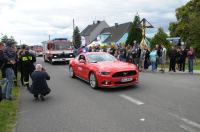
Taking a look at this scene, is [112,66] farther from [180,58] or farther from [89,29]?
[89,29]

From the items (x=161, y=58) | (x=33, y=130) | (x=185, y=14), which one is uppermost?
(x=185, y=14)

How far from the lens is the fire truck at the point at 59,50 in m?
29.3

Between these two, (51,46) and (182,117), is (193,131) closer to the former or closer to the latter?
(182,117)

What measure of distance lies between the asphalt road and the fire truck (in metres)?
17.1

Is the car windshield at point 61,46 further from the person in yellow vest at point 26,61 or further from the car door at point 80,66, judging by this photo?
the person in yellow vest at point 26,61

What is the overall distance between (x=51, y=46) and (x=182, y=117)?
24164 millimetres

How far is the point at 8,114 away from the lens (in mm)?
8383

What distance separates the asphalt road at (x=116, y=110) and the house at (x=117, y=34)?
6478 cm

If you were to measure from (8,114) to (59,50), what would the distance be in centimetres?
2168

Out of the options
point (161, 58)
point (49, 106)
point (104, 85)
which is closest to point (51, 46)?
point (161, 58)

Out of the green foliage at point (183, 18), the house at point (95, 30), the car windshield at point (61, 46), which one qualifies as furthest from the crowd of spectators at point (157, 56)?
the house at point (95, 30)

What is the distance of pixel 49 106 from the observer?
30.9 feet

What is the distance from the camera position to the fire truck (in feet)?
96.2

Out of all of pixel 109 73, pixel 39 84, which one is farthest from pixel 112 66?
pixel 39 84
